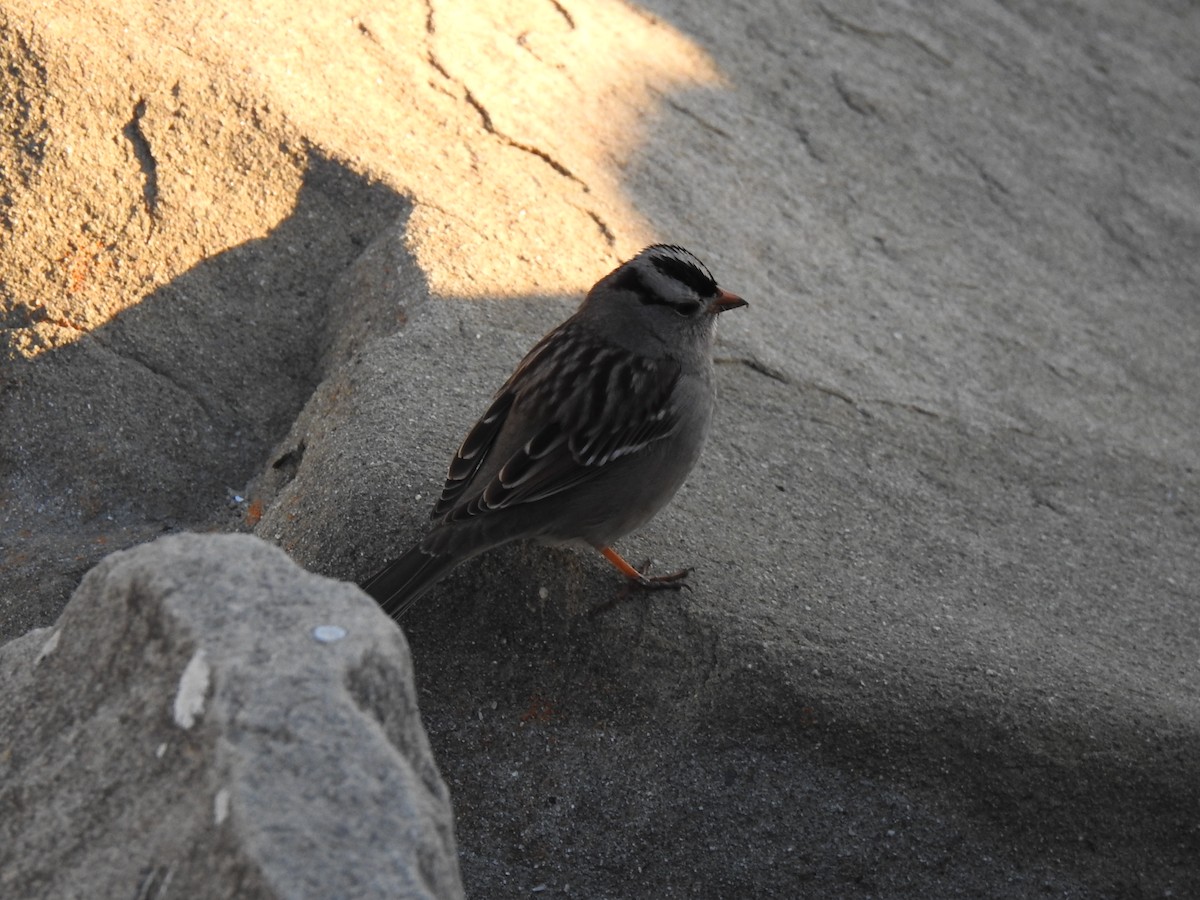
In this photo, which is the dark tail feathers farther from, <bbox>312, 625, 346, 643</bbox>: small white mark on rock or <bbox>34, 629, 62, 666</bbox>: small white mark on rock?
<bbox>312, 625, 346, 643</bbox>: small white mark on rock

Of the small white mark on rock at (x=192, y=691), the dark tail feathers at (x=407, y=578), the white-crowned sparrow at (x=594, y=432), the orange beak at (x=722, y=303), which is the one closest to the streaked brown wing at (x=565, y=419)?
the white-crowned sparrow at (x=594, y=432)

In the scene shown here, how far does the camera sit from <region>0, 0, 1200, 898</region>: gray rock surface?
3.15 m

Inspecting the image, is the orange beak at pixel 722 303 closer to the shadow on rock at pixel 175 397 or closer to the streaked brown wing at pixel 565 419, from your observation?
the streaked brown wing at pixel 565 419

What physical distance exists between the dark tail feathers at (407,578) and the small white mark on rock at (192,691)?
98 cm

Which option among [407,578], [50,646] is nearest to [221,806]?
[50,646]

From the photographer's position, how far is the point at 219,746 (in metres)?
1.86

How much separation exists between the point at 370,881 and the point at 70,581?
2.04m

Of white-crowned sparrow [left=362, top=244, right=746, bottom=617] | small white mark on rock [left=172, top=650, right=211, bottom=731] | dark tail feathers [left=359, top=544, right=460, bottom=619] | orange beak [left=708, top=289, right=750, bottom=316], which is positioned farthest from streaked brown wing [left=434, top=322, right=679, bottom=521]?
small white mark on rock [left=172, top=650, right=211, bottom=731]

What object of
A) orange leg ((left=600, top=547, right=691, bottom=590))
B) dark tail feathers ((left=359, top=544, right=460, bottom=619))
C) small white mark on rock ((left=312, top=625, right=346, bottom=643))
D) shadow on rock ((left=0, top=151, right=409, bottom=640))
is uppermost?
small white mark on rock ((left=312, top=625, right=346, bottom=643))

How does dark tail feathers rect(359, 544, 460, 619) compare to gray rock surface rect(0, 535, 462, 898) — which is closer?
gray rock surface rect(0, 535, 462, 898)

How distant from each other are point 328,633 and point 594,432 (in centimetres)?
136

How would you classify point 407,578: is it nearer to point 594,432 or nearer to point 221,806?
point 594,432

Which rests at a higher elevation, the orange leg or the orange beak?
the orange beak

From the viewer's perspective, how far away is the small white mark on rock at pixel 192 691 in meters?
1.93
